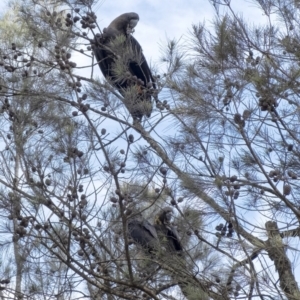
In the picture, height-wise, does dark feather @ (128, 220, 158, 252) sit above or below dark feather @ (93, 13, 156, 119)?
below

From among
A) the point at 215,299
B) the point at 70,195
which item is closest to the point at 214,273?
the point at 215,299

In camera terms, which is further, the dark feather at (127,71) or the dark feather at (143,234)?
the dark feather at (143,234)

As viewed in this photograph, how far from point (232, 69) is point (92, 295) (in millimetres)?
1125

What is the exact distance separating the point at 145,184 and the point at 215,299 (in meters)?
0.63

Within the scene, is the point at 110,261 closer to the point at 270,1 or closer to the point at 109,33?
the point at 270,1

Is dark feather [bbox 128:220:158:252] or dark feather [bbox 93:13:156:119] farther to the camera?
dark feather [bbox 128:220:158:252]

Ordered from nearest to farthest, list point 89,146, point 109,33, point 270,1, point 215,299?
point 215,299, point 89,146, point 270,1, point 109,33

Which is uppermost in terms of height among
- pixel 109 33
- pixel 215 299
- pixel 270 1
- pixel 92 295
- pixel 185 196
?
pixel 109 33

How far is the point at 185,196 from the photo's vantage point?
3.36 m

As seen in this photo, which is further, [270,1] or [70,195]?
[270,1]

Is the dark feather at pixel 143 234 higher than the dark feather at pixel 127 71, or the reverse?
the dark feather at pixel 127 71

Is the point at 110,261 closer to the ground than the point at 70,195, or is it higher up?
closer to the ground

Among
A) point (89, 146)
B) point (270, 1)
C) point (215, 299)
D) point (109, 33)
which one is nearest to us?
point (215, 299)

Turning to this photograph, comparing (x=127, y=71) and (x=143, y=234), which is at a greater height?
(x=127, y=71)
